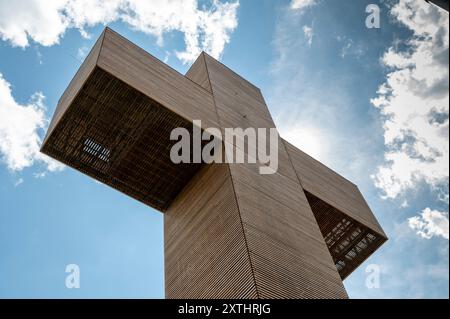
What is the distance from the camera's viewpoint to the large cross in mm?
9125

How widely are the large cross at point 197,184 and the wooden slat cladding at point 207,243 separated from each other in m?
0.03

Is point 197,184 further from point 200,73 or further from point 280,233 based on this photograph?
point 200,73

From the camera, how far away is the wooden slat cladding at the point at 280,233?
28.5ft

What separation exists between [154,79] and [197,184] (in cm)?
277

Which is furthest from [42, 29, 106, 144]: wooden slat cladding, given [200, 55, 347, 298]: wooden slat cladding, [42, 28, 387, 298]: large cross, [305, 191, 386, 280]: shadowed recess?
[305, 191, 386, 280]: shadowed recess

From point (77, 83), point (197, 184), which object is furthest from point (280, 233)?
point (77, 83)

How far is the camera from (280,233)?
32.5 feet

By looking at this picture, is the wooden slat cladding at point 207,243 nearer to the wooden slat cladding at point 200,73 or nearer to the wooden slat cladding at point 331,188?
the wooden slat cladding at point 331,188

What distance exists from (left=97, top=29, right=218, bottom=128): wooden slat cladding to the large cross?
0.11 ft

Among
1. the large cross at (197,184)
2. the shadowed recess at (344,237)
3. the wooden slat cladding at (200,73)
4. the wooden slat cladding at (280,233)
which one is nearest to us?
the wooden slat cladding at (280,233)

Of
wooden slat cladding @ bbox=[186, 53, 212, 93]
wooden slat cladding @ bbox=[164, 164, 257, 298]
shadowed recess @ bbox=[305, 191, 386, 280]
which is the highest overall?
wooden slat cladding @ bbox=[186, 53, 212, 93]

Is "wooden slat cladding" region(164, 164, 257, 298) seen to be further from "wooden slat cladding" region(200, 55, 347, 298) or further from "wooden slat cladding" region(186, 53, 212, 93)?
"wooden slat cladding" region(186, 53, 212, 93)

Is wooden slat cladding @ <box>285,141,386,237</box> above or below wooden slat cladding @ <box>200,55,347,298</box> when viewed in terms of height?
above

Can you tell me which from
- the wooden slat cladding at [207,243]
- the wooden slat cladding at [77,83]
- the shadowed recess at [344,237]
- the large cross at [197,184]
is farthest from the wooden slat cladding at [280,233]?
the wooden slat cladding at [77,83]
